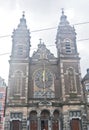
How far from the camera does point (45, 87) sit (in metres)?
35.5

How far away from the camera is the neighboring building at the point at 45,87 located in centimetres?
3203

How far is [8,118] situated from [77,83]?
470 inches

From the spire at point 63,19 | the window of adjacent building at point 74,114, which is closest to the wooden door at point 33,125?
the window of adjacent building at point 74,114

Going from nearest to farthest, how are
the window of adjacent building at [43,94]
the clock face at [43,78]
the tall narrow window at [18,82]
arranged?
1. the tall narrow window at [18,82]
2. the window of adjacent building at [43,94]
3. the clock face at [43,78]

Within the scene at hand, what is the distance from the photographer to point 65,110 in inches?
1275

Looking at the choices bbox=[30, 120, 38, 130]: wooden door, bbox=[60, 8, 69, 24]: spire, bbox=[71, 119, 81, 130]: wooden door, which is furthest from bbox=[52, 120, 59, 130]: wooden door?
bbox=[60, 8, 69, 24]: spire

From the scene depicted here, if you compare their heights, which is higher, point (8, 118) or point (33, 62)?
point (33, 62)

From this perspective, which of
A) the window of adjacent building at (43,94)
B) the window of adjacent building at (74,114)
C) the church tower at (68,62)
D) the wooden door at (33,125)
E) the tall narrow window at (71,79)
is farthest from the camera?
the tall narrow window at (71,79)

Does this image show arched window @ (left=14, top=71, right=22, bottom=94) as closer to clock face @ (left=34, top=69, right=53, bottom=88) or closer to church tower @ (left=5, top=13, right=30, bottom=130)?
church tower @ (left=5, top=13, right=30, bottom=130)

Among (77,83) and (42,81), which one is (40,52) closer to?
(42,81)

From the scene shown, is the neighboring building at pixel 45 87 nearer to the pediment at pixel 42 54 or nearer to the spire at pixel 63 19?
the pediment at pixel 42 54

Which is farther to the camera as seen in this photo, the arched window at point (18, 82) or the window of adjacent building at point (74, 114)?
the arched window at point (18, 82)

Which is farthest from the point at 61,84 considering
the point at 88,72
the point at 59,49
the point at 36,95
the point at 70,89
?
the point at 88,72

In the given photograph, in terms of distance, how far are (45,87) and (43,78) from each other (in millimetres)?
1539
